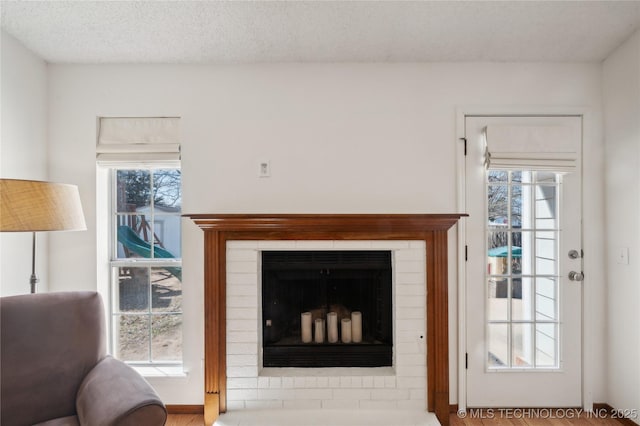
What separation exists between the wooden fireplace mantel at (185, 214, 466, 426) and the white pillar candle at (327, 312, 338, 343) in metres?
0.57

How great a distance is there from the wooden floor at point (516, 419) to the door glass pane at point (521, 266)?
0.30m

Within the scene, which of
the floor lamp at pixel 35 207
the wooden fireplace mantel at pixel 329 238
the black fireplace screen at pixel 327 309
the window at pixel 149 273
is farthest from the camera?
the window at pixel 149 273

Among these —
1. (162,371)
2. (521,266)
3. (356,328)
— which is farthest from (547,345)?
(162,371)

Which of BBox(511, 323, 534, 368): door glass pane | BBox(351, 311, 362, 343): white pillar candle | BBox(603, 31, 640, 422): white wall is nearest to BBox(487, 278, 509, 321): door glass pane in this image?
BBox(511, 323, 534, 368): door glass pane

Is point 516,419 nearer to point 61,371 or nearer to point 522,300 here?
point 522,300

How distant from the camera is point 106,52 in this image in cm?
222

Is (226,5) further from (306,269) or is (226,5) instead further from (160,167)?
(306,269)

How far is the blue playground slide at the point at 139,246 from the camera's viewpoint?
8.16 feet

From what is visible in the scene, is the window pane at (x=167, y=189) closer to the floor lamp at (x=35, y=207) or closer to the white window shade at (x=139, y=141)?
the white window shade at (x=139, y=141)

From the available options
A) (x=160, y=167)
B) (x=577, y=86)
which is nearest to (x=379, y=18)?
(x=577, y=86)

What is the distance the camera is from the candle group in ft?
7.63

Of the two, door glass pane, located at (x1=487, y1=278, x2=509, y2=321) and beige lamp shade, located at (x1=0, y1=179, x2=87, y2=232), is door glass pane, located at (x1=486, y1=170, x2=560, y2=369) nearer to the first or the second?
door glass pane, located at (x1=487, y1=278, x2=509, y2=321)

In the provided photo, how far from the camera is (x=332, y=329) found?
233cm

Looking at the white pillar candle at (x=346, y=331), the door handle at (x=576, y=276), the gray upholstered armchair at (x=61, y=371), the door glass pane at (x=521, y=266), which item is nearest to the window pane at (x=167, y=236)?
the gray upholstered armchair at (x=61, y=371)
